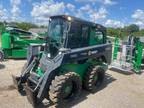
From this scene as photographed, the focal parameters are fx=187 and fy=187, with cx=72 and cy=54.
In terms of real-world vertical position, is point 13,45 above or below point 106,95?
above

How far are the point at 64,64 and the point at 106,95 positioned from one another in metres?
1.92

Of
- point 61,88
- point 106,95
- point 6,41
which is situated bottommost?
point 106,95

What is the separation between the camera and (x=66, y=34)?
5.40 meters

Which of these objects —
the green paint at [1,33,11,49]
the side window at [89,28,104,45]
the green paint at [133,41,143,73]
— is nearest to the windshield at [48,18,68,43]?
the side window at [89,28,104,45]

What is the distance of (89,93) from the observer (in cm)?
611

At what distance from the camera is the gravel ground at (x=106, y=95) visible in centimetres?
527

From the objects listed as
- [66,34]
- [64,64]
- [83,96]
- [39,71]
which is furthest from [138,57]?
[39,71]

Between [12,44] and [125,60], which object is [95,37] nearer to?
[125,60]

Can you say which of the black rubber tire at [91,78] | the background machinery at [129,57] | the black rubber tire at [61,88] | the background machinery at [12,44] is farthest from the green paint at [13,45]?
the black rubber tire at [61,88]

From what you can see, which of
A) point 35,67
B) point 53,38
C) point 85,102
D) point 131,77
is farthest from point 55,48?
point 131,77

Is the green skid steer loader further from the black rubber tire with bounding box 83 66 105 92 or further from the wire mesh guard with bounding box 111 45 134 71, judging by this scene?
the wire mesh guard with bounding box 111 45 134 71

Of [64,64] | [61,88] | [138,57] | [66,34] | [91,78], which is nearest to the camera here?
[61,88]

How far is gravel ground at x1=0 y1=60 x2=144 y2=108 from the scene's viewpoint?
17.3 feet

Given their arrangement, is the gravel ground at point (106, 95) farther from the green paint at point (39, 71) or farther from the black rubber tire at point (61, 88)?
the green paint at point (39, 71)
